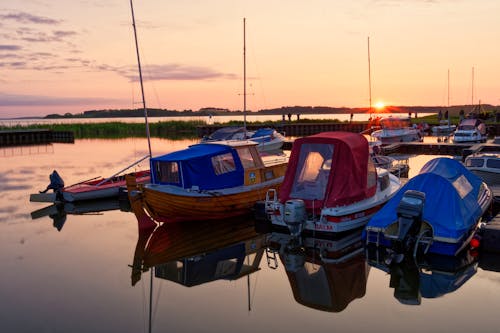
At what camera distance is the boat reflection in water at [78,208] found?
19575 mm

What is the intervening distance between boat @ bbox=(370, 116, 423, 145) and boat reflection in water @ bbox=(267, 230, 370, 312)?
3027 centimetres

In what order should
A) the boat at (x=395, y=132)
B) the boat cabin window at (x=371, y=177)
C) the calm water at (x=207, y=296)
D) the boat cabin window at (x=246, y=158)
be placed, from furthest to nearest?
the boat at (x=395, y=132) < the boat cabin window at (x=246, y=158) < the boat cabin window at (x=371, y=177) < the calm water at (x=207, y=296)

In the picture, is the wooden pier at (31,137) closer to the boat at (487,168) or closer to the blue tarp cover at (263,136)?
the blue tarp cover at (263,136)

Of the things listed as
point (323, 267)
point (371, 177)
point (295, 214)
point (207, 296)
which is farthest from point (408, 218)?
point (207, 296)

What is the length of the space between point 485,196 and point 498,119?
54.0 metres

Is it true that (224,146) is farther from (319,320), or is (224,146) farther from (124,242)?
(319,320)

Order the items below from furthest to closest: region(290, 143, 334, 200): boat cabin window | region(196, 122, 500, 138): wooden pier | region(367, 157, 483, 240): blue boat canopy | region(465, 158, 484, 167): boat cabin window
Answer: region(196, 122, 500, 138): wooden pier
region(465, 158, 484, 167): boat cabin window
region(290, 143, 334, 200): boat cabin window
region(367, 157, 483, 240): blue boat canopy

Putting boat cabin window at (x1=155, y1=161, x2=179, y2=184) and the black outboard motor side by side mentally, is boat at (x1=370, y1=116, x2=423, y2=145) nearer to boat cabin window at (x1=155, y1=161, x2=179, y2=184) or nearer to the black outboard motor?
boat cabin window at (x1=155, y1=161, x2=179, y2=184)

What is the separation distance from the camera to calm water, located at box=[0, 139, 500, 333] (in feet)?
30.6

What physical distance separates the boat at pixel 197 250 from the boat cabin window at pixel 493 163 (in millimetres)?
10349

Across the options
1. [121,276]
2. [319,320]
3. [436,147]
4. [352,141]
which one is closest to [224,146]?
[352,141]

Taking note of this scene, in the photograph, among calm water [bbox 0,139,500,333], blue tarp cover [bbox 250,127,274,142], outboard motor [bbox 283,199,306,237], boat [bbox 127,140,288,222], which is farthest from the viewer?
blue tarp cover [bbox 250,127,274,142]

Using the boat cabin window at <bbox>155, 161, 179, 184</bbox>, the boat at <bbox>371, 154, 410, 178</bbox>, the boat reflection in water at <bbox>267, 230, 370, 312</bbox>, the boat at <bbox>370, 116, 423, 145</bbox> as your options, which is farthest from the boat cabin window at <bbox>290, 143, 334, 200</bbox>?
the boat at <bbox>370, 116, 423, 145</bbox>

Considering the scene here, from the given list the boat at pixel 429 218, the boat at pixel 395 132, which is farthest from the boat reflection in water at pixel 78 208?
the boat at pixel 395 132
